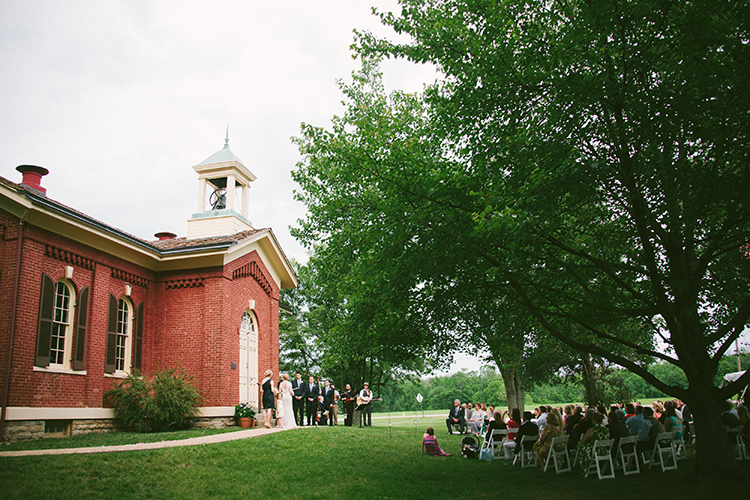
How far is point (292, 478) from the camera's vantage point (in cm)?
891

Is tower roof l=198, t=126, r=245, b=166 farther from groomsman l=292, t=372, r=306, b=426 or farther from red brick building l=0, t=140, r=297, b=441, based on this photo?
groomsman l=292, t=372, r=306, b=426

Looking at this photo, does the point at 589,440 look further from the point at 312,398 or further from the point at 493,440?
the point at 312,398

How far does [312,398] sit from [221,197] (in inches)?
341

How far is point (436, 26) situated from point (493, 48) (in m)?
1.11

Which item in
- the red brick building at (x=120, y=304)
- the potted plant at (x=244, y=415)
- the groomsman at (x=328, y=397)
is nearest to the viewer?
the red brick building at (x=120, y=304)

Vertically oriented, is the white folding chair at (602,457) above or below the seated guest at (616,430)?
below

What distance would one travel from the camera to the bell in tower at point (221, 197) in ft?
65.1

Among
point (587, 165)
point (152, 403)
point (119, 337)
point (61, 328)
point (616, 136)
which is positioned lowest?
point (152, 403)

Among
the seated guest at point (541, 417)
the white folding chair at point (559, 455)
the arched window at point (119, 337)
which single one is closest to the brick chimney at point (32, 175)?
the arched window at point (119, 337)

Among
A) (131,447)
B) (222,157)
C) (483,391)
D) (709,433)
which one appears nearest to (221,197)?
(222,157)

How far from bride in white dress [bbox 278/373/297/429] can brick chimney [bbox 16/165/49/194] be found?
30.8 ft

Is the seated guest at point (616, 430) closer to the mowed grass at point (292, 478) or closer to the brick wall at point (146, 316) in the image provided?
the mowed grass at point (292, 478)

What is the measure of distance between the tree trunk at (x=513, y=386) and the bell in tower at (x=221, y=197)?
14.2m

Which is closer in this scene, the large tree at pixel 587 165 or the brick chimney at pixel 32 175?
the large tree at pixel 587 165
